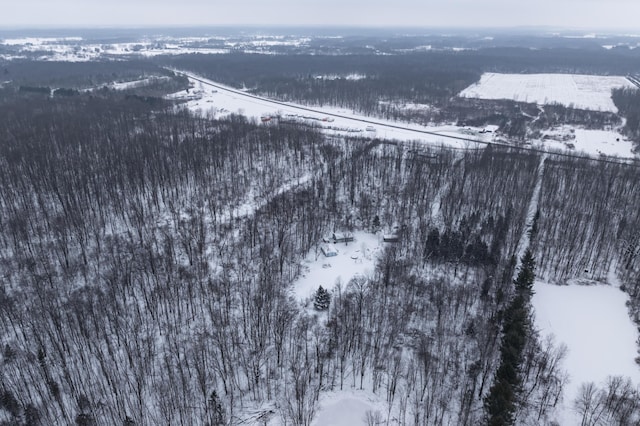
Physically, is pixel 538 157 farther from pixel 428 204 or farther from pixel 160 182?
pixel 160 182

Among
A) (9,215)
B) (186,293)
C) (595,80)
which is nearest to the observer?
(186,293)

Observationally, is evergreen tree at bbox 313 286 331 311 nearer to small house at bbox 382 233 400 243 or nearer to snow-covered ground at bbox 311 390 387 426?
snow-covered ground at bbox 311 390 387 426

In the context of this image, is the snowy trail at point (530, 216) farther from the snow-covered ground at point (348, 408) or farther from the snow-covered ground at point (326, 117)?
the snow-covered ground at point (348, 408)

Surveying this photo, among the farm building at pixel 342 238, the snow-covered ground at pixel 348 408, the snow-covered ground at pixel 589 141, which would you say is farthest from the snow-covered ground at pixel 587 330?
the snow-covered ground at pixel 589 141

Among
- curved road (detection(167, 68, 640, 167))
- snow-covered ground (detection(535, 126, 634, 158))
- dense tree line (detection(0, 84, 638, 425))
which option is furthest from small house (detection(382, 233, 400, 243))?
snow-covered ground (detection(535, 126, 634, 158))

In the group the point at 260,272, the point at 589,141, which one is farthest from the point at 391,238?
the point at 589,141

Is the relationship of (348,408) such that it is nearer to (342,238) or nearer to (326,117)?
(342,238)

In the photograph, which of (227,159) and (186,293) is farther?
(227,159)

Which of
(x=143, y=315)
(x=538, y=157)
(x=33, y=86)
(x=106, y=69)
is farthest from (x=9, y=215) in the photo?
(x=106, y=69)
